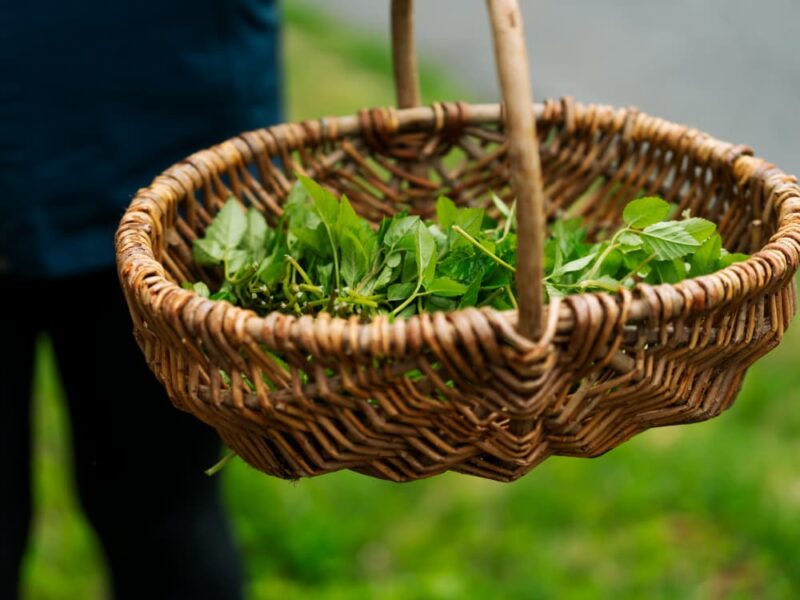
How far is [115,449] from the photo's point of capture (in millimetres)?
1273

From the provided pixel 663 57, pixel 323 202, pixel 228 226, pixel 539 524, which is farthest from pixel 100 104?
pixel 663 57

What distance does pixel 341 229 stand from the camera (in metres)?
0.90

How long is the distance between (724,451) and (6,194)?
128 centimetres

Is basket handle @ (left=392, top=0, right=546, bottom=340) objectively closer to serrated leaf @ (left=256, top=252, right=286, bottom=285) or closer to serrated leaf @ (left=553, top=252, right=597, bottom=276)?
serrated leaf @ (left=553, top=252, right=597, bottom=276)

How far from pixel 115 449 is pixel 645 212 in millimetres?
713

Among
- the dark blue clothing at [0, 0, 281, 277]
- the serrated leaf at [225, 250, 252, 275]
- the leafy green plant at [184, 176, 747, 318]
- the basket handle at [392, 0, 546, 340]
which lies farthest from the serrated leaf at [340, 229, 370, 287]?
the dark blue clothing at [0, 0, 281, 277]

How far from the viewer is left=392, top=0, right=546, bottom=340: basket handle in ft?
2.30

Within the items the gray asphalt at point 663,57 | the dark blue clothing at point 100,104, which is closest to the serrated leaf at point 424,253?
the dark blue clothing at point 100,104

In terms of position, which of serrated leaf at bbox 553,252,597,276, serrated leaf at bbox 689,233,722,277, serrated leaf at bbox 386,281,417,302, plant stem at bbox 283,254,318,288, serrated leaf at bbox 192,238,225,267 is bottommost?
serrated leaf at bbox 192,238,225,267

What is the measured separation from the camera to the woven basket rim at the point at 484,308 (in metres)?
0.71

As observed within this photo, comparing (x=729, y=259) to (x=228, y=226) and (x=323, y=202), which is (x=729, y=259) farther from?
(x=228, y=226)

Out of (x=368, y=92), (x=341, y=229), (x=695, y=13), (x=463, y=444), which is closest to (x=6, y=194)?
(x=341, y=229)

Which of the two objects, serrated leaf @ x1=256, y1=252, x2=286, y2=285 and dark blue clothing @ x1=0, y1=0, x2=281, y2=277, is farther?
dark blue clothing @ x1=0, y1=0, x2=281, y2=277

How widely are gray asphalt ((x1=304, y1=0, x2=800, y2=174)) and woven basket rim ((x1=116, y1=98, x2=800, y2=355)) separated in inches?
60.7
